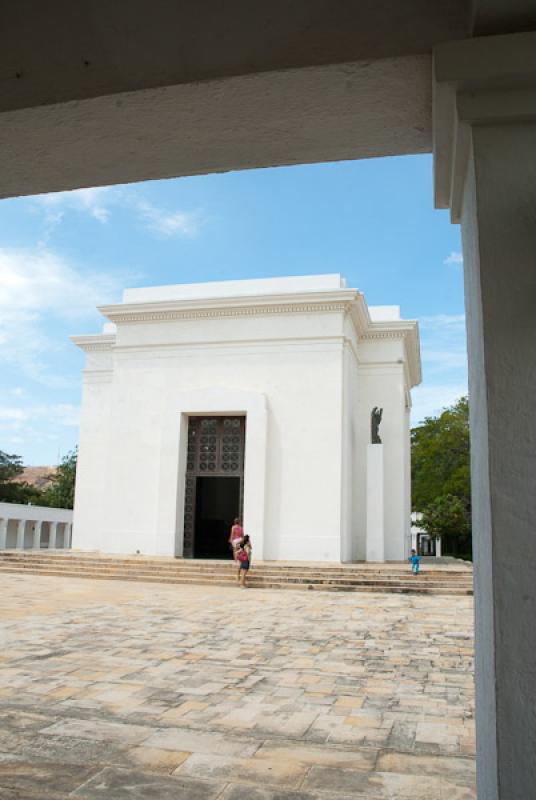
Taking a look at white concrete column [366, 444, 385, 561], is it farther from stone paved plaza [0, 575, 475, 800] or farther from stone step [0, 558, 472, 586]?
stone paved plaza [0, 575, 475, 800]

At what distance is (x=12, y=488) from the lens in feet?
129

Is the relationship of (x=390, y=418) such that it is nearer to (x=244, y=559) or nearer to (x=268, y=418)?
(x=268, y=418)

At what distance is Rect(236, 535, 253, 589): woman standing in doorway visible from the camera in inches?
535

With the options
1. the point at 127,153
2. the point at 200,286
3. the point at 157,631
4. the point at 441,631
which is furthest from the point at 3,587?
the point at 127,153

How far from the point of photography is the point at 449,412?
1314 inches

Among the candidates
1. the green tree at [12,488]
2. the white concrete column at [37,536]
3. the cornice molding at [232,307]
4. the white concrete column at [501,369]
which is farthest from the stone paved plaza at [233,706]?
the green tree at [12,488]

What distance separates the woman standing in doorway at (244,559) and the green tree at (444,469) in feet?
62.6

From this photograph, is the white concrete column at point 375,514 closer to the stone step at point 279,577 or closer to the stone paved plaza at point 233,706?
the stone step at point 279,577

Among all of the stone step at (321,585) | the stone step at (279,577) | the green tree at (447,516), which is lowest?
the stone step at (321,585)

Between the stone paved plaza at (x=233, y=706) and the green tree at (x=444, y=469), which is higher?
the green tree at (x=444, y=469)

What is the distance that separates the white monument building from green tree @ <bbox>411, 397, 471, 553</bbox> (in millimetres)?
12582

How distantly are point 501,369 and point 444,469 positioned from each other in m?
31.8

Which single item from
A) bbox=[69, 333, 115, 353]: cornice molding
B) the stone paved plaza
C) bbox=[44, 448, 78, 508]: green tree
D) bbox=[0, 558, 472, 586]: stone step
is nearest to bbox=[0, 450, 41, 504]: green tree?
bbox=[44, 448, 78, 508]: green tree

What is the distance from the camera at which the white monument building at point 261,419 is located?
17469mm
